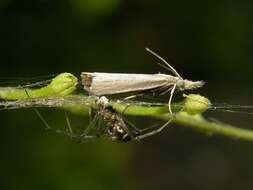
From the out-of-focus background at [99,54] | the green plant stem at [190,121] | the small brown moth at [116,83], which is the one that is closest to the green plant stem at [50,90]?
the small brown moth at [116,83]

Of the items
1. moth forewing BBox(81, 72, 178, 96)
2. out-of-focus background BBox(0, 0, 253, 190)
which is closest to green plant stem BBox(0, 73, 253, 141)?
moth forewing BBox(81, 72, 178, 96)

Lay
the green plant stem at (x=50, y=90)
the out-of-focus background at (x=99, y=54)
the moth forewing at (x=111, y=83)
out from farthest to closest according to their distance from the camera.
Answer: the out-of-focus background at (x=99, y=54) → the green plant stem at (x=50, y=90) → the moth forewing at (x=111, y=83)

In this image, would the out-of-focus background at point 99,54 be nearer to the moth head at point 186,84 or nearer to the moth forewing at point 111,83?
the moth head at point 186,84

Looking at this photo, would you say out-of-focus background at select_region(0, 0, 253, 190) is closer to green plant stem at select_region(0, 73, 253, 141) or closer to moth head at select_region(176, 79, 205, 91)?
green plant stem at select_region(0, 73, 253, 141)

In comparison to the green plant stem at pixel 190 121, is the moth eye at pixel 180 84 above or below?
above

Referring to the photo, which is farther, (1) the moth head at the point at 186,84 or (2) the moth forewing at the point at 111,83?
(1) the moth head at the point at 186,84

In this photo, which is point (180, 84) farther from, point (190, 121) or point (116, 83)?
point (190, 121)

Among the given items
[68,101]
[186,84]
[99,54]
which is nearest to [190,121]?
[186,84]
